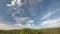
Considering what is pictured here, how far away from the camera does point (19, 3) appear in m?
4.13

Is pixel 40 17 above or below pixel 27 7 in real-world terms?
below

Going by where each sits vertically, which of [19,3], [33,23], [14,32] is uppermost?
[19,3]

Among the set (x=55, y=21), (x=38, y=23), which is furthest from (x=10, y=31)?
(x=55, y=21)

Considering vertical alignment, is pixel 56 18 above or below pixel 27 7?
below

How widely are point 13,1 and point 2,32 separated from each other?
1086 millimetres

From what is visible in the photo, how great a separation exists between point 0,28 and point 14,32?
48 cm

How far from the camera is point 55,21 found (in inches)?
160

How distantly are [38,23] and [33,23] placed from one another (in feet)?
0.55

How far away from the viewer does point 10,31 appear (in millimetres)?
4191

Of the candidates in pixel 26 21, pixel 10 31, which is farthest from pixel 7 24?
pixel 26 21

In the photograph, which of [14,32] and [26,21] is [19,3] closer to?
[26,21]

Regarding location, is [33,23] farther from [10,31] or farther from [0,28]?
[0,28]

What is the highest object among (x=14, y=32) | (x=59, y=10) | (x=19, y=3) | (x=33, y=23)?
(x=19, y=3)

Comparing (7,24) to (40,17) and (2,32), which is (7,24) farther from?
(40,17)
